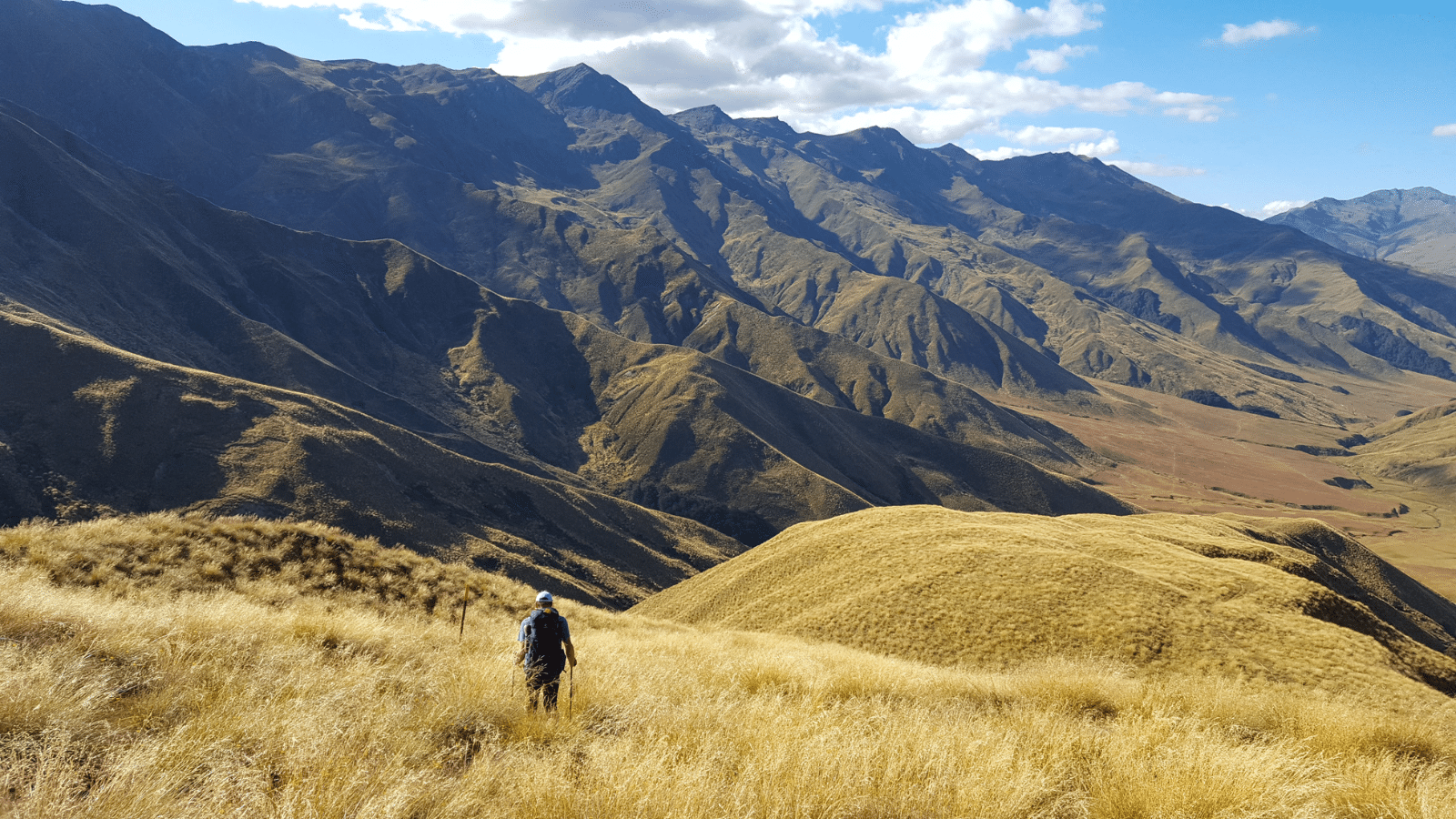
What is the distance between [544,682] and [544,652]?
15.4 inches

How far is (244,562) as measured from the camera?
1903 cm

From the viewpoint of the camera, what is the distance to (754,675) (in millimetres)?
11844

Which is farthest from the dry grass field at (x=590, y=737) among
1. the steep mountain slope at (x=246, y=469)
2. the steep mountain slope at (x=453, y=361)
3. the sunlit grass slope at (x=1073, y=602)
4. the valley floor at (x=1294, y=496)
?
the valley floor at (x=1294, y=496)

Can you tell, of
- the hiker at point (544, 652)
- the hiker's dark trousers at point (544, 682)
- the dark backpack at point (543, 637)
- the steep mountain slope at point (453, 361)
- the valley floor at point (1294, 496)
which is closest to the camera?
the hiker's dark trousers at point (544, 682)

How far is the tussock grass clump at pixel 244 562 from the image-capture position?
52.2 ft

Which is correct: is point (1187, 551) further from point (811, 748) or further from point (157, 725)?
point (157, 725)

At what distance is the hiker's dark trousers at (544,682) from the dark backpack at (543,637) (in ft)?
0.23

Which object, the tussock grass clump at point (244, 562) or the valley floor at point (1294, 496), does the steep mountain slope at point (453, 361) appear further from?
the tussock grass clump at point (244, 562)

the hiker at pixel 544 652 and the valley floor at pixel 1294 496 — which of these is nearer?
the hiker at pixel 544 652

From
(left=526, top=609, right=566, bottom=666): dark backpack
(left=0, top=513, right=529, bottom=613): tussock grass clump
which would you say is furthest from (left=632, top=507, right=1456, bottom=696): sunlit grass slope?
(left=526, top=609, right=566, bottom=666): dark backpack

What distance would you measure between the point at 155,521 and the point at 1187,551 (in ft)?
134

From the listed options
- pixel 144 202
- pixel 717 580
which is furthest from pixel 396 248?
pixel 717 580

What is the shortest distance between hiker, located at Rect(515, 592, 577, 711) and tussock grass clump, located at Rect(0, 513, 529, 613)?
987 cm

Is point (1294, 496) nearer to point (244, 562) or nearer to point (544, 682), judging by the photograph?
point (244, 562)
